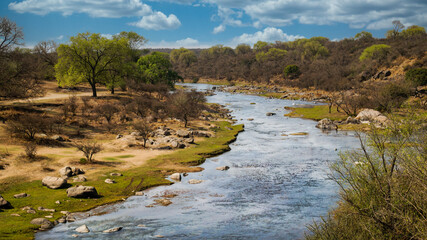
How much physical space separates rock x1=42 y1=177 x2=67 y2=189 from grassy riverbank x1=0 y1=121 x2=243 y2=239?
45cm

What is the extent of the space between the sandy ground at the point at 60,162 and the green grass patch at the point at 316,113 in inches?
1737

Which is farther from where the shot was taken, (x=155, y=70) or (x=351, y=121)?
(x=155, y=70)

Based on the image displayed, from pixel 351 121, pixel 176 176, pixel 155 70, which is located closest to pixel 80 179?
pixel 176 176

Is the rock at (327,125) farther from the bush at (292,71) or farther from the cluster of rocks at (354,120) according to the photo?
the bush at (292,71)

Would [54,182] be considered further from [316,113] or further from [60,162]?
[316,113]

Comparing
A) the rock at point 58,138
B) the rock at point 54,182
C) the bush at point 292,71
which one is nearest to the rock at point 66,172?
the rock at point 54,182

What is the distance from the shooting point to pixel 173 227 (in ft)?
79.0

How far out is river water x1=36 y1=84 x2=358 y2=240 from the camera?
23.3m

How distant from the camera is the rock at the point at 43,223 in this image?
75.3 feet

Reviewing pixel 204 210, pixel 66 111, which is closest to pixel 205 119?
pixel 66 111

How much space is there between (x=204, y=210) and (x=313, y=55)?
178 m

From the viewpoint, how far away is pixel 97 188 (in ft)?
102

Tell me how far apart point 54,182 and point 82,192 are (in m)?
3.62

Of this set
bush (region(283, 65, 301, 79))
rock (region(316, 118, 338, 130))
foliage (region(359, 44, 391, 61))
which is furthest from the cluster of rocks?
bush (region(283, 65, 301, 79))
